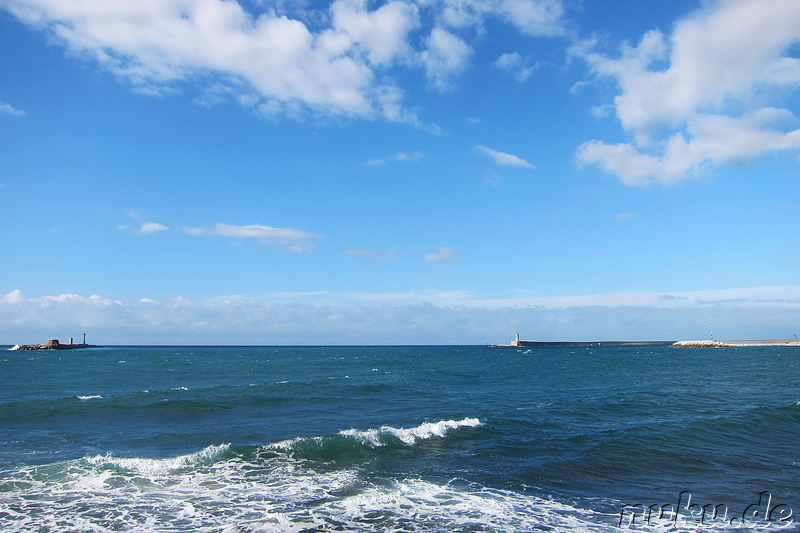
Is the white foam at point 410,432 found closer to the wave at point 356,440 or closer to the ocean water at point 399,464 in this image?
the wave at point 356,440

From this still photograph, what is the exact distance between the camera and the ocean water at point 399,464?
42.2 ft

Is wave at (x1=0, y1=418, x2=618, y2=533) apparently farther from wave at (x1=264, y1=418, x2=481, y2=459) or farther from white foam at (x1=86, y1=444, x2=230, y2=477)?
wave at (x1=264, y1=418, x2=481, y2=459)

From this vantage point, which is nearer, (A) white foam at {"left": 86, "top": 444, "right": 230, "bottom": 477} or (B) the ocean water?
(B) the ocean water

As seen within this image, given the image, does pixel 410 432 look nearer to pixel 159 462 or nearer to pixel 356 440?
pixel 356 440

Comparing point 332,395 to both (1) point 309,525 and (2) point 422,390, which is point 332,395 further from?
(1) point 309,525

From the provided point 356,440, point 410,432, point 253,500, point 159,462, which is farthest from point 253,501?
point 410,432

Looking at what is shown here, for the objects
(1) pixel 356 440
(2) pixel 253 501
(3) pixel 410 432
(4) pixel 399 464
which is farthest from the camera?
(3) pixel 410 432

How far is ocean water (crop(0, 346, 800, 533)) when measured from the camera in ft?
42.2

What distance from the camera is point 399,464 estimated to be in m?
18.1

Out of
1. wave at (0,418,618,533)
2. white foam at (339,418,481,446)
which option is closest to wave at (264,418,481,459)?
white foam at (339,418,481,446)

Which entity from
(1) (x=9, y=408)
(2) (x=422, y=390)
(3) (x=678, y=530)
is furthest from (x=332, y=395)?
(3) (x=678, y=530)

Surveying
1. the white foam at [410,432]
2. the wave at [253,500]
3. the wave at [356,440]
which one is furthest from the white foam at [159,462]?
the white foam at [410,432]

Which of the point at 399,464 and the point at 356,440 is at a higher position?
the point at 356,440

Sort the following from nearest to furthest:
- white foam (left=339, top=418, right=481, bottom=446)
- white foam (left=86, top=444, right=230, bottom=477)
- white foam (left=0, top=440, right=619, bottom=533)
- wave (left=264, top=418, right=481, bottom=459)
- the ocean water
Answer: white foam (left=0, top=440, right=619, bottom=533), the ocean water, white foam (left=86, top=444, right=230, bottom=477), wave (left=264, top=418, right=481, bottom=459), white foam (left=339, top=418, right=481, bottom=446)
